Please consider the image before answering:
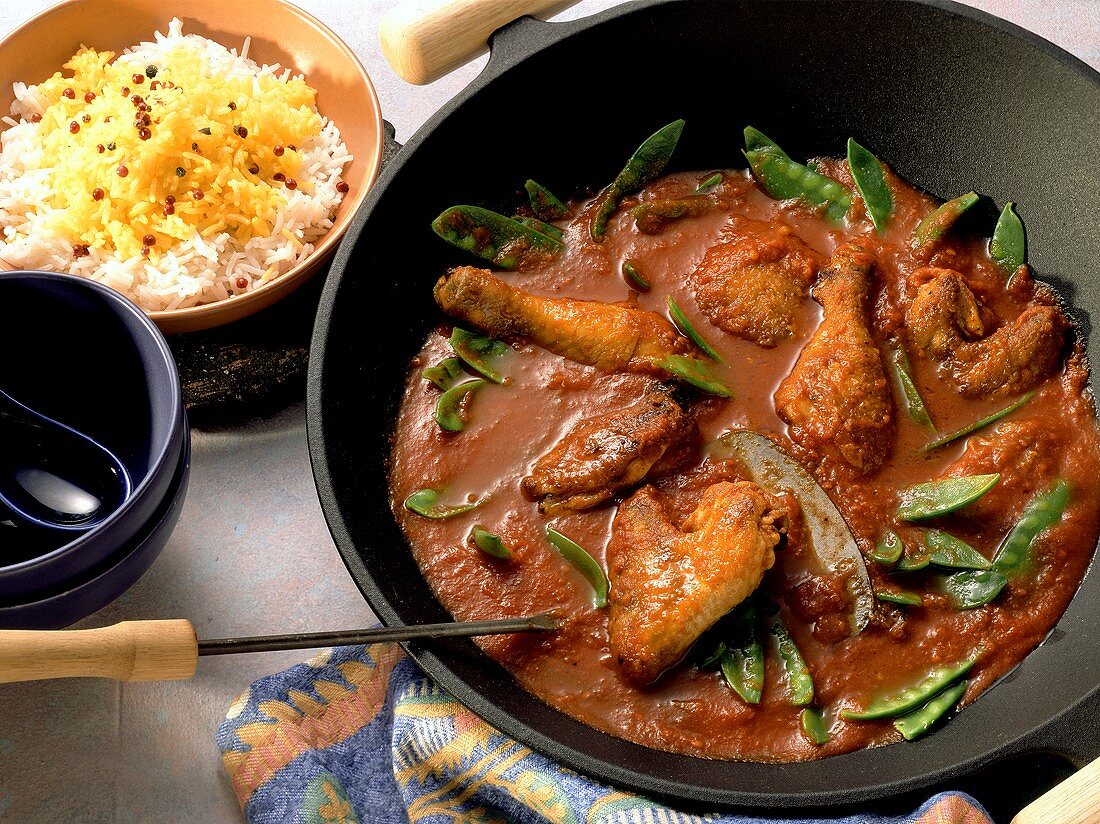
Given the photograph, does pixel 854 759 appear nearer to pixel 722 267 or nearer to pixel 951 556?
pixel 951 556

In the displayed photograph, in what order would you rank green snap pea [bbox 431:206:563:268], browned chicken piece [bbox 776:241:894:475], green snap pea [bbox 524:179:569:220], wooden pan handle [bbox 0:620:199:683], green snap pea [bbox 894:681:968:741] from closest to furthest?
wooden pan handle [bbox 0:620:199:683] → green snap pea [bbox 894:681:968:741] → browned chicken piece [bbox 776:241:894:475] → green snap pea [bbox 431:206:563:268] → green snap pea [bbox 524:179:569:220]

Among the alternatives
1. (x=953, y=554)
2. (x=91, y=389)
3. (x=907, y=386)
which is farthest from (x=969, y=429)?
(x=91, y=389)

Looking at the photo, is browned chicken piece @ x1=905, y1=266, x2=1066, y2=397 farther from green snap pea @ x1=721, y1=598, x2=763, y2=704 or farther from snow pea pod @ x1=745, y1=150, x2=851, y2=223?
green snap pea @ x1=721, y1=598, x2=763, y2=704

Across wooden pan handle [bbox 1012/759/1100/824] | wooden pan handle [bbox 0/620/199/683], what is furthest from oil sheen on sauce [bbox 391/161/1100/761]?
wooden pan handle [bbox 0/620/199/683]

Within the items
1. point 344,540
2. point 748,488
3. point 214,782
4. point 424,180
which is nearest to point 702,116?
point 424,180

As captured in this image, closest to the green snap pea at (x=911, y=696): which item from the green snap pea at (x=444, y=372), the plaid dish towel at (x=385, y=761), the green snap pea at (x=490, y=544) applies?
the plaid dish towel at (x=385, y=761)

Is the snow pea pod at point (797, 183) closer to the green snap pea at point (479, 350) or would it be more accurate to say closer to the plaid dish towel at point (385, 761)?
the green snap pea at point (479, 350)

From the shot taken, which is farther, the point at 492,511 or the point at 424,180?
the point at 424,180
